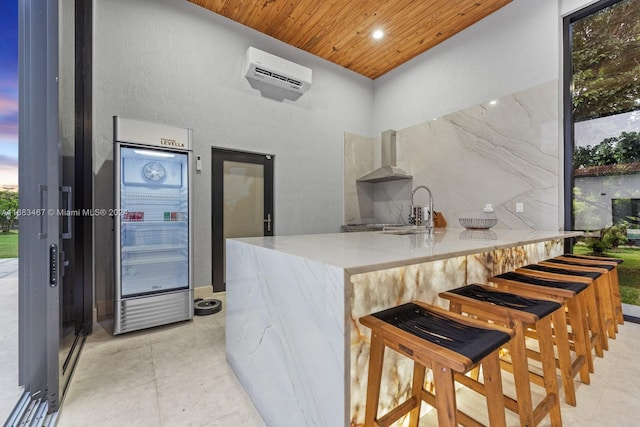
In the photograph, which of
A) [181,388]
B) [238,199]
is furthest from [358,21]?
[181,388]

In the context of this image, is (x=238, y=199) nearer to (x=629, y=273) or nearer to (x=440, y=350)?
(x=440, y=350)

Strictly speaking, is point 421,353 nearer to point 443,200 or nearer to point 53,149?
point 53,149

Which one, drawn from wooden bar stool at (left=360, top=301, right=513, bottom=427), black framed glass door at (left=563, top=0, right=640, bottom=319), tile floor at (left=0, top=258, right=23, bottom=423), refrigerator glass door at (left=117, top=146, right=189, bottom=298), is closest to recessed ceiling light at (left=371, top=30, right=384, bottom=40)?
black framed glass door at (left=563, top=0, right=640, bottom=319)

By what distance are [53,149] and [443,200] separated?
384 cm

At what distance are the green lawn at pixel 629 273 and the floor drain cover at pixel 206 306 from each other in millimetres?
3871

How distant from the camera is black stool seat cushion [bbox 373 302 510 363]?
2.76 ft

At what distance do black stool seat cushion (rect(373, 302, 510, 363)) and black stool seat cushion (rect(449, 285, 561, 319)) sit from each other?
1.25 ft

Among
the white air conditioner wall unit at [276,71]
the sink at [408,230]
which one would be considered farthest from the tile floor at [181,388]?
the white air conditioner wall unit at [276,71]

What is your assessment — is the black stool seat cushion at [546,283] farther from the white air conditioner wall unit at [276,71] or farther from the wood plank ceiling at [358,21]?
the white air conditioner wall unit at [276,71]

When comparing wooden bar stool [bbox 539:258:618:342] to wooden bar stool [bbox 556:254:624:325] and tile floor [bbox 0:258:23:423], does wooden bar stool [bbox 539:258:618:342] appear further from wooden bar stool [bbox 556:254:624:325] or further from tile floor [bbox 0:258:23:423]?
tile floor [bbox 0:258:23:423]

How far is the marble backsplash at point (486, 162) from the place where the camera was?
2900 millimetres

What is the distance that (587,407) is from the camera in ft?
4.71

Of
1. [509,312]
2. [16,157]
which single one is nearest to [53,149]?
[16,157]

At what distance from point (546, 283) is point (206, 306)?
2865mm
